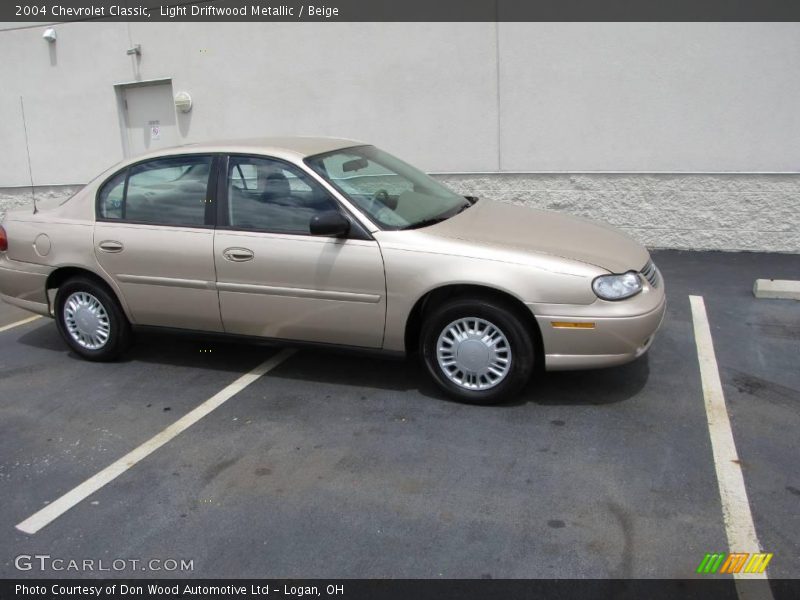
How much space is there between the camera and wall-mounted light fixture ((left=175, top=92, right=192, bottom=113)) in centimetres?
1000

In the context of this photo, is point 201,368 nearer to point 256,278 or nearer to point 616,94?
point 256,278

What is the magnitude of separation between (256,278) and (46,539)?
6.52 ft

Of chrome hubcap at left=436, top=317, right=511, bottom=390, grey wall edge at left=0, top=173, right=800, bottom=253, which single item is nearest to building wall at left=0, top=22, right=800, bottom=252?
grey wall edge at left=0, top=173, right=800, bottom=253

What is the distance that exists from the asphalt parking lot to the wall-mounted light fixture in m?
5.39

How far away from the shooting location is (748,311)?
6.26 metres

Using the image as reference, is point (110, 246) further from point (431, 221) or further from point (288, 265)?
point (431, 221)

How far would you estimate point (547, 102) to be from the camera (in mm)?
8531

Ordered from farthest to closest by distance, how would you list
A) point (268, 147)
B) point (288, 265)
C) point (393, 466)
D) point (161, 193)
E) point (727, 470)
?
point (161, 193) → point (268, 147) → point (288, 265) → point (393, 466) → point (727, 470)

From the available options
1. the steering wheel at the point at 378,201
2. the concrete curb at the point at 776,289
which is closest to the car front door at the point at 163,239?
the steering wheel at the point at 378,201

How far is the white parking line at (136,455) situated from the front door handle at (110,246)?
125cm

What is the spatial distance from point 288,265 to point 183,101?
6.32 meters

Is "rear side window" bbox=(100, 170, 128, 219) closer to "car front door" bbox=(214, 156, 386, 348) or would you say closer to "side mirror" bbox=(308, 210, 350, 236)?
"car front door" bbox=(214, 156, 386, 348)

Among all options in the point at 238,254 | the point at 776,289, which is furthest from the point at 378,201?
the point at 776,289
